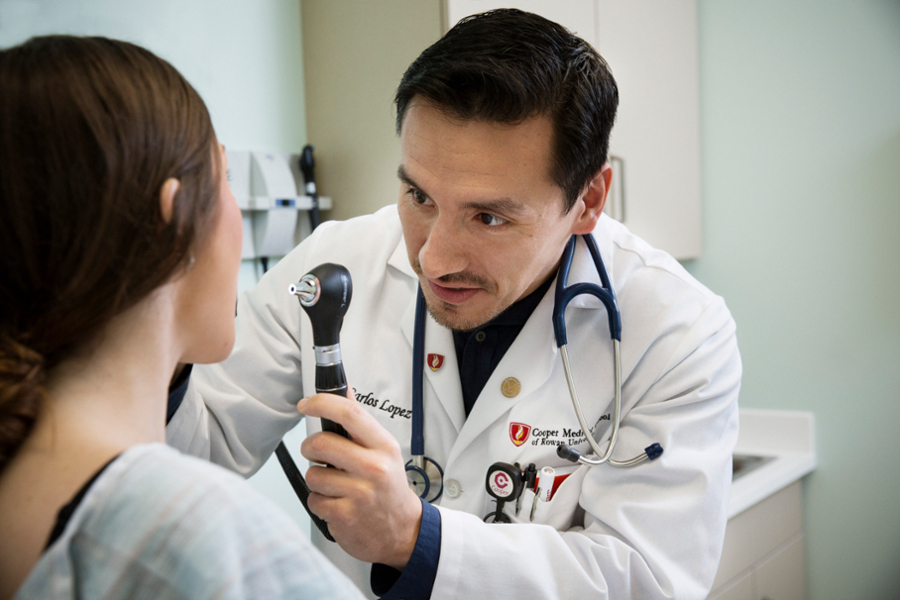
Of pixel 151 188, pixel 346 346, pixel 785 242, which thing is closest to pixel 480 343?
pixel 346 346

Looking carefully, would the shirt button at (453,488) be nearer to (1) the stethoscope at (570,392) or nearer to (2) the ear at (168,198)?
(1) the stethoscope at (570,392)

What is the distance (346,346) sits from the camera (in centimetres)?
121

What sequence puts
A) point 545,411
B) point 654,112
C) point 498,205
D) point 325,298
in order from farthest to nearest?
point 654,112 < point 545,411 < point 498,205 < point 325,298

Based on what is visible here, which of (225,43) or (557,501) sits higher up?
(225,43)

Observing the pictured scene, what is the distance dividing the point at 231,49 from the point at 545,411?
1.07 m

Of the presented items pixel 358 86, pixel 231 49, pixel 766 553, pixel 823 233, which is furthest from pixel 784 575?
pixel 231 49

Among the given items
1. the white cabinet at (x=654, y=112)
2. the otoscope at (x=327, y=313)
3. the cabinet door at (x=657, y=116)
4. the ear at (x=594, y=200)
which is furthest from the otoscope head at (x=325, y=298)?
the cabinet door at (x=657, y=116)

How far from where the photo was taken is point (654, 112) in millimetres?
2148

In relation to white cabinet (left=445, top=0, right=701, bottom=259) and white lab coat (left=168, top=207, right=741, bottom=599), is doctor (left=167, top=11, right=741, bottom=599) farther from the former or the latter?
white cabinet (left=445, top=0, right=701, bottom=259)

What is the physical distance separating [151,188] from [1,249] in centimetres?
12

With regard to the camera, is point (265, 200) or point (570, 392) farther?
point (265, 200)

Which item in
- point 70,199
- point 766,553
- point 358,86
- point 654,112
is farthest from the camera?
point 654,112

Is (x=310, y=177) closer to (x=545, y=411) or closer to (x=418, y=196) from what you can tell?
(x=418, y=196)

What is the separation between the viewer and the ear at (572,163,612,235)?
117 cm
